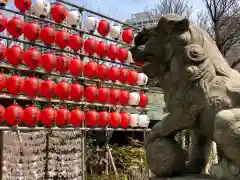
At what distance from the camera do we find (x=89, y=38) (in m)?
7.73

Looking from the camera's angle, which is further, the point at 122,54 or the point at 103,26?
the point at 122,54

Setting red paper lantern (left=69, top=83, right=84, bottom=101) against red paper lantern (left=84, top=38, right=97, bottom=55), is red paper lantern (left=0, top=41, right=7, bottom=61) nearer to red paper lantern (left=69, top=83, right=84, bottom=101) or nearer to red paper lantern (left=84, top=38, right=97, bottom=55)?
red paper lantern (left=69, top=83, right=84, bottom=101)

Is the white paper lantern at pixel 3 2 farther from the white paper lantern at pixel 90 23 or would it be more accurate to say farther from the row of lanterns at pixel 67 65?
the white paper lantern at pixel 90 23

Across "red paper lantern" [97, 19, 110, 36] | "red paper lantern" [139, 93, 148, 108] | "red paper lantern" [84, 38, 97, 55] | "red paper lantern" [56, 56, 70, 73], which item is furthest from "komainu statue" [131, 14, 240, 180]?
"red paper lantern" [139, 93, 148, 108]

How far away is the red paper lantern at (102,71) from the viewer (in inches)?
308

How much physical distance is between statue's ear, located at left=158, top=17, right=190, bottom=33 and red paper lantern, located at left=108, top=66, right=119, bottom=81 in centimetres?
569

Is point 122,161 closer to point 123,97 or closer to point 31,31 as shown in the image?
point 123,97

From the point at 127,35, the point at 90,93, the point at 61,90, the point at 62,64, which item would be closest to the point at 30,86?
the point at 61,90

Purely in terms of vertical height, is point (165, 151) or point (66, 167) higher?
point (165, 151)

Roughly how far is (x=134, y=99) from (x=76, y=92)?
2125 millimetres

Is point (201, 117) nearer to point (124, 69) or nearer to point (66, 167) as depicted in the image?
point (66, 167)

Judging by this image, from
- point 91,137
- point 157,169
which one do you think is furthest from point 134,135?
point 157,169

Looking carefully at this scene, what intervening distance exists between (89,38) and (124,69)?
1.39m

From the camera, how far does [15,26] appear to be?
6.08 meters
